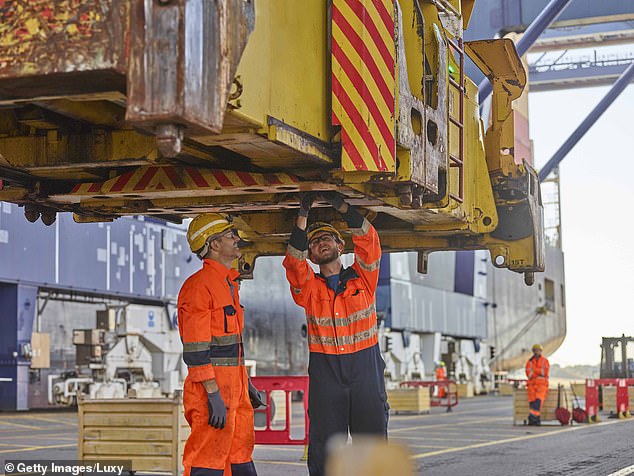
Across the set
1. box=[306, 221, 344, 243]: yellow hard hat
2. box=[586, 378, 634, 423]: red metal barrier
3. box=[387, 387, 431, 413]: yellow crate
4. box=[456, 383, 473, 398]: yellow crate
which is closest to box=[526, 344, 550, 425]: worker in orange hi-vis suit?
box=[586, 378, 634, 423]: red metal barrier

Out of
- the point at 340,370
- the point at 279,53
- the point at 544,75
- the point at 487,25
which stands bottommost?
the point at 340,370

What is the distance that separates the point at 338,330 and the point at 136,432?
3349 mm

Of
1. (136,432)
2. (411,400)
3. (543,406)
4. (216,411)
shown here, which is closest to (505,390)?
(411,400)

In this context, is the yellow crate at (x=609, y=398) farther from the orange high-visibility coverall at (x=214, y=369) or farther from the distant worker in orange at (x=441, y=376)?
the orange high-visibility coverall at (x=214, y=369)

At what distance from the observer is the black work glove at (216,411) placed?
4816mm

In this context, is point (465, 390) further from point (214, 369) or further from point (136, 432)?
point (214, 369)

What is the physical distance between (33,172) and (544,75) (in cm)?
3289

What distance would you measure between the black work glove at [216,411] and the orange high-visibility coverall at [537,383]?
37.5 ft

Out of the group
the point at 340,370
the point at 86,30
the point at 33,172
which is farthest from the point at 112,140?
the point at 340,370

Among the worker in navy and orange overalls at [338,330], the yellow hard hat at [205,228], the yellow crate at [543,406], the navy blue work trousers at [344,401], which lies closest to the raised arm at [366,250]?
the worker in navy and orange overalls at [338,330]

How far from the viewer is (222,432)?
4.94 meters

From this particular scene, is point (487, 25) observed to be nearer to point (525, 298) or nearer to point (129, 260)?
point (129, 260)

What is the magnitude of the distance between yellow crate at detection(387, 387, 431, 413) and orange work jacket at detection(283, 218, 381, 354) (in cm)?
1642

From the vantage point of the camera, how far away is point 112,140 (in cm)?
448
